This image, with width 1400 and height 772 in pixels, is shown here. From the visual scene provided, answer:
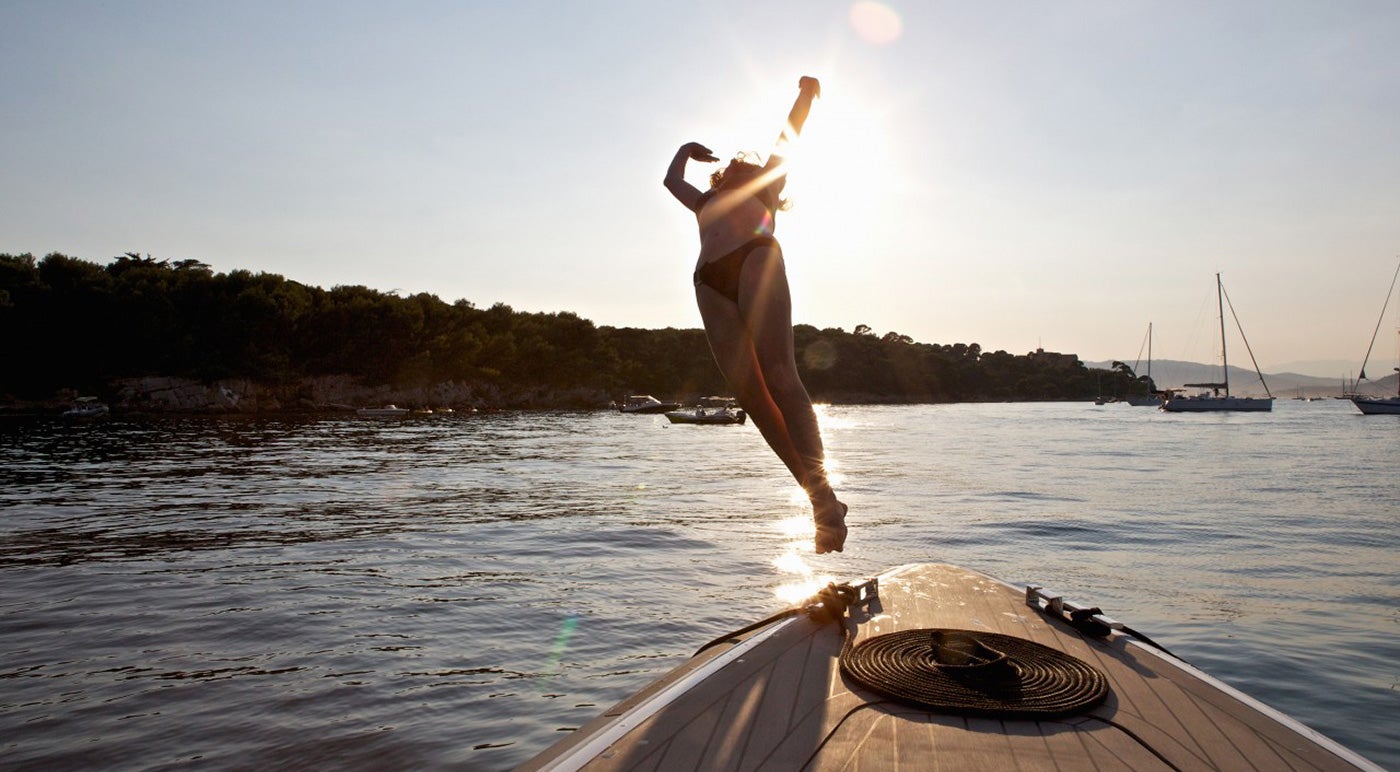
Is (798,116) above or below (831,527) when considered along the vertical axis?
above

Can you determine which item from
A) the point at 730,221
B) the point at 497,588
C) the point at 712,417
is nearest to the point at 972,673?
the point at 730,221

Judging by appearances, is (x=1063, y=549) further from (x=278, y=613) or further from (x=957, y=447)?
(x=957, y=447)

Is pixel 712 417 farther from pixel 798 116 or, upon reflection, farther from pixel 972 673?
pixel 972 673

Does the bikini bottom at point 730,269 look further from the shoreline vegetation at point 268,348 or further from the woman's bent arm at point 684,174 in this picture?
the shoreline vegetation at point 268,348

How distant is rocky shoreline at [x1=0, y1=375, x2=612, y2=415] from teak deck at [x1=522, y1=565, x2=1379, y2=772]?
91.5 m

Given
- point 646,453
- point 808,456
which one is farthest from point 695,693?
point 646,453

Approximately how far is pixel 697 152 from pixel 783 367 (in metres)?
1.25

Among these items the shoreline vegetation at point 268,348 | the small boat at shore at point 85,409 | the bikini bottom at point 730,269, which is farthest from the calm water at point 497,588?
the shoreline vegetation at point 268,348

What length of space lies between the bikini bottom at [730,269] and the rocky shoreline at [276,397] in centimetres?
9099

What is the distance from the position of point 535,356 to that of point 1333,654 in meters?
121

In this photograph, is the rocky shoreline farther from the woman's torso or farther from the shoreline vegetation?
the woman's torso

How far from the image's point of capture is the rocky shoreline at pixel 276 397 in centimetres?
7994

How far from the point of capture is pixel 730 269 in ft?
12.0

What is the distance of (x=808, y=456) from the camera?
12.6ft
